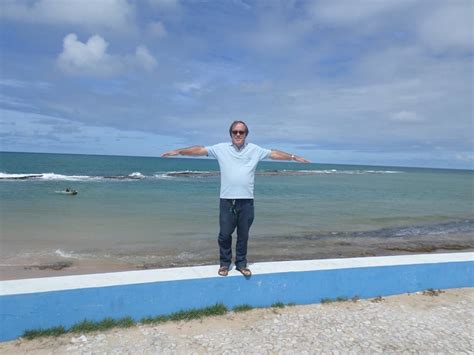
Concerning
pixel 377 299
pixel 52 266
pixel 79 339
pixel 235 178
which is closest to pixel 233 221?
pixel 235 178

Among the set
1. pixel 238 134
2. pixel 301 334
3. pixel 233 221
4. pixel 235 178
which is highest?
pixel 238 134

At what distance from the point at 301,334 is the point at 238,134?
2.16 meters

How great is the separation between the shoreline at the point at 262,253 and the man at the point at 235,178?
11.8 feet

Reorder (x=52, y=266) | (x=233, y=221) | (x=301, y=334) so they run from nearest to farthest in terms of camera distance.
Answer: (x=301, y=334), (x=233, y=221), (x=52, y=266)

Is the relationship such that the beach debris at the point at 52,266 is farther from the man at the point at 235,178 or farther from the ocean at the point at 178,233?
the man at the point at 235,178

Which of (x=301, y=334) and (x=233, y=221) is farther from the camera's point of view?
(x=233, y=221)

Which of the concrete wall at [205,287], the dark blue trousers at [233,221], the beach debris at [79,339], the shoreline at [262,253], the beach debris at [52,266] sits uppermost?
the dark blue trousers at [233,221]

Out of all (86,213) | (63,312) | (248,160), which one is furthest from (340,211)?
(63,312)

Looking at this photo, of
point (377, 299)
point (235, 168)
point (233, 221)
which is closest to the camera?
point (235, 168)

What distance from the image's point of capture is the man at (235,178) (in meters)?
3.77

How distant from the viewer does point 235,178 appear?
3762 millimetres

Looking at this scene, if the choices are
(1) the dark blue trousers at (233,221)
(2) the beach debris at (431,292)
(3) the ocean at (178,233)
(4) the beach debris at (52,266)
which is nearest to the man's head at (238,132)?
(1) the dark blue trousers at (233,221)

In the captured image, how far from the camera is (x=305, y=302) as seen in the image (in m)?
3.99

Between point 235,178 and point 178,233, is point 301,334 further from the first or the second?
point 178,233
